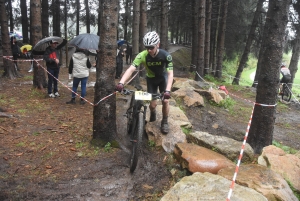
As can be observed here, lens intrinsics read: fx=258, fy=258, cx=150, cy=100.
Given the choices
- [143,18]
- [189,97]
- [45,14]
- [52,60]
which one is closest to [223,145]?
[189,97]

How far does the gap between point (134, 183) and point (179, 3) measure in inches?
738

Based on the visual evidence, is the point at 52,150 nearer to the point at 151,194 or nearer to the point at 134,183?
the point at 134,183

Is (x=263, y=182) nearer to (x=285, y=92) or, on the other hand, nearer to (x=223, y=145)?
(x=223, y=145)

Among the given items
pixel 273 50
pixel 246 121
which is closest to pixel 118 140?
pixel 273 50

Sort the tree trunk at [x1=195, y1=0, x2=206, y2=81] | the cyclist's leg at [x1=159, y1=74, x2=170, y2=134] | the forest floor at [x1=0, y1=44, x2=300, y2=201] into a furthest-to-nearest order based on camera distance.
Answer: the tree trunk at [x1=195, y1=0, x2=206, y2=81] < the cyclist's leg at [x1=159, y1=74, x2=170, y2=134] < the forest floor at [x1=0, y1=44, x2=300, y2=201]

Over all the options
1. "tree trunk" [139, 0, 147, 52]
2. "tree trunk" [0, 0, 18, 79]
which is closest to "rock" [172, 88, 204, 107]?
"tree trunk" [139, 0, 147, 52]

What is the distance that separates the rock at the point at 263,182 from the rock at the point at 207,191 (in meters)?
0.28

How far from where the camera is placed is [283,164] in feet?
15.0

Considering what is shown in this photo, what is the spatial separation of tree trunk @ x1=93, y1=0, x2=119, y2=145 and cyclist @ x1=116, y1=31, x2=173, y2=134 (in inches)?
17.2

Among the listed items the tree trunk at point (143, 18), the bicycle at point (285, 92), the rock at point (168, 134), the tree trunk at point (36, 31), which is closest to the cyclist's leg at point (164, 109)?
the rock at point (168, 134)

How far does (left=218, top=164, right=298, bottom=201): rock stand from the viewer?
3486 millimetres

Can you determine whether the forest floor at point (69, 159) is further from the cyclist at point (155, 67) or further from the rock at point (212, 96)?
the rock at point (212, 96)

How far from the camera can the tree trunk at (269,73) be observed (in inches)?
→ 207

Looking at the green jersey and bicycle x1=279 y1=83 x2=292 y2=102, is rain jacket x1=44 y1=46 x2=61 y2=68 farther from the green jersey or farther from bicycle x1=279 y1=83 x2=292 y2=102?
bicycle x1=279 y1=83 x2=292 y2=102
